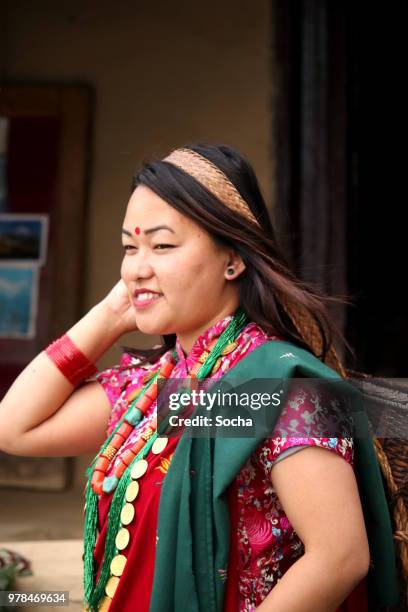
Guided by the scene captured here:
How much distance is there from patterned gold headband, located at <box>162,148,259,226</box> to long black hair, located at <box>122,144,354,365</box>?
0.01 m

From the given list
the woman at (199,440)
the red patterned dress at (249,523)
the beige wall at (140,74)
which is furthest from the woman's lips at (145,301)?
the beige wall at (140,74)

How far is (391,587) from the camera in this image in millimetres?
1240

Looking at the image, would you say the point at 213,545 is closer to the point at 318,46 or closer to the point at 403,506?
the point at 403,506

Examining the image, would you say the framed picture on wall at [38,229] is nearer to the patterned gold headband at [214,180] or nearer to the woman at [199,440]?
the woman at [199,440]

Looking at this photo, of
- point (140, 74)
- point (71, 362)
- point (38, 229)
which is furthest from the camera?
point (38, 229)

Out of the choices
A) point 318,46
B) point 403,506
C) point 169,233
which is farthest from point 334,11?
point 403,506

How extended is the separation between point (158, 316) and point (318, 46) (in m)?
2.15

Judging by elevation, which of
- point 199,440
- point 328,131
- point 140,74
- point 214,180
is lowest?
point 199,440

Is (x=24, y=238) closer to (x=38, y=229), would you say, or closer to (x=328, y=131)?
(x=38, y=229)

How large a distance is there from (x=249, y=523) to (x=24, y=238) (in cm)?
299

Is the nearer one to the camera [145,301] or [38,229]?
[145,301]

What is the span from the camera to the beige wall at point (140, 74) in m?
3.50

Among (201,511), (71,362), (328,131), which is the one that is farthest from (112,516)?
(328,131)

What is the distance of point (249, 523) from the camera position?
120cm
